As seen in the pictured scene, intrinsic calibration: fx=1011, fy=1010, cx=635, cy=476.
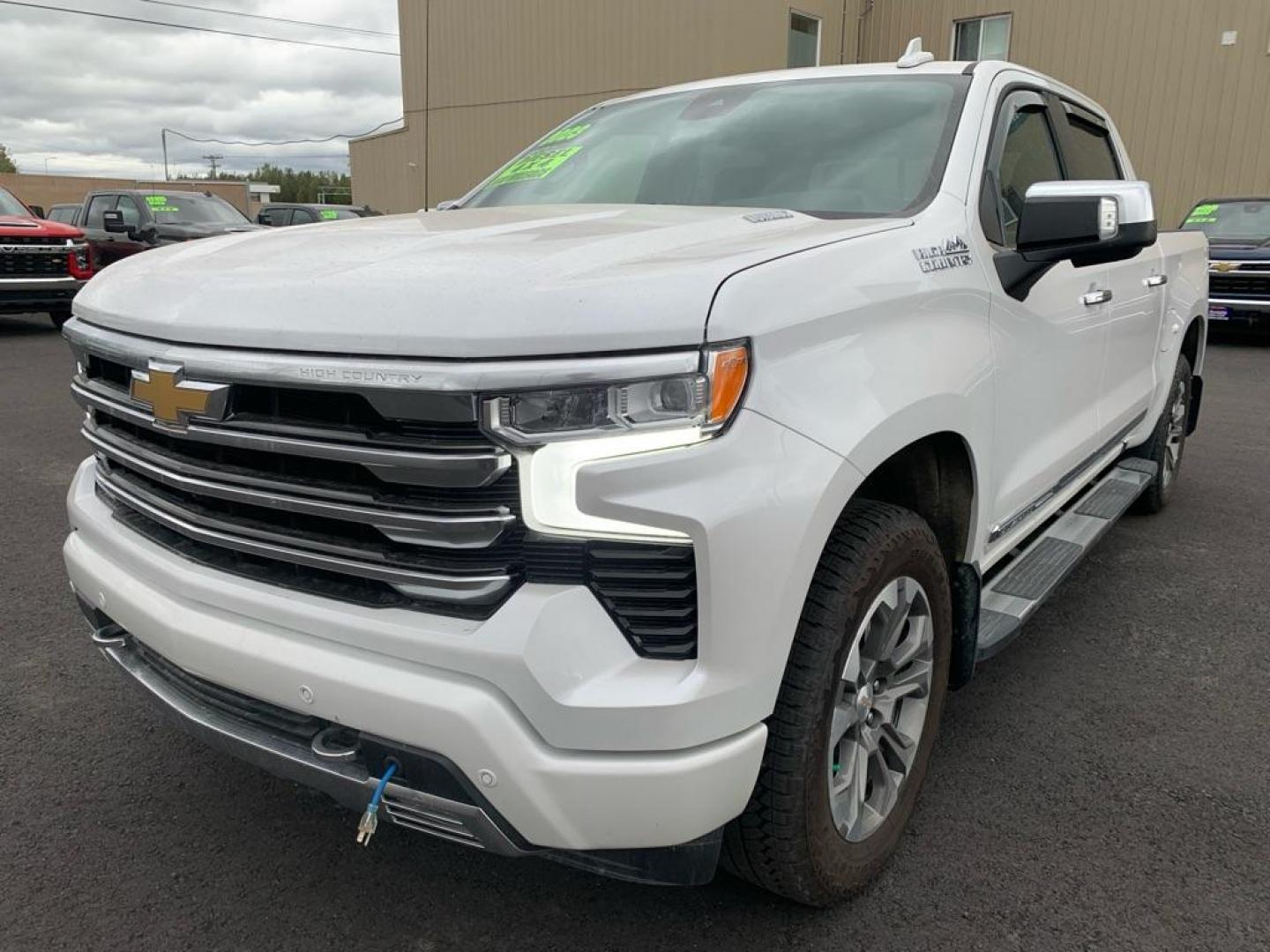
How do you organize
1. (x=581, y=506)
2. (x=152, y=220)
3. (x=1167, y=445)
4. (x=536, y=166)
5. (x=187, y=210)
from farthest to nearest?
(x=187, y=210), (x=152, y=220), (x=1167, y=445), (x=536, y=166), (x=581, y=506)

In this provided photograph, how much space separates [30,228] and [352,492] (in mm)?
12424

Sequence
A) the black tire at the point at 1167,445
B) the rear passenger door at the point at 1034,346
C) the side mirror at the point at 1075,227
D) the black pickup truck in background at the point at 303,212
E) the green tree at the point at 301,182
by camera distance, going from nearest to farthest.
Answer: the side mirror at the point at 1075,227, the rear passenger door at the point at 1034,346, the black tire at the point at 1167,445, the black pickup truck in background at the point at 303,212, the green tree at the point at 301,182

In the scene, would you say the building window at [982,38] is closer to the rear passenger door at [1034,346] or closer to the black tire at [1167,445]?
the black tire at [1167,445]

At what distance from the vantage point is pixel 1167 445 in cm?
502

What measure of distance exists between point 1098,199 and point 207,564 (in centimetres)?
221

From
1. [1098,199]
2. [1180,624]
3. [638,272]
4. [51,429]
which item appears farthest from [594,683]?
[51,429]

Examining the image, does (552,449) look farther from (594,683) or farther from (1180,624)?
(1180,624)

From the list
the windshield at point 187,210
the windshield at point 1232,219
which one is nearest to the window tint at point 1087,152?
the windshield at point 1232,219

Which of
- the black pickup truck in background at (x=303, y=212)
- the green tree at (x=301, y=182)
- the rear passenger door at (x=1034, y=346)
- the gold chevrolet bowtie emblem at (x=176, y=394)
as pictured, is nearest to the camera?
the gold chevrolet bowtie emblem at (x=176, y=394)

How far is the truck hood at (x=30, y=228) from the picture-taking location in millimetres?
11727

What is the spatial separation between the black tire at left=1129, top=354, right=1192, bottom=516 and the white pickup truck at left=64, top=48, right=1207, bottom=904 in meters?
2.59

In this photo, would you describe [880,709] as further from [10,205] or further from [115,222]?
[10,205]

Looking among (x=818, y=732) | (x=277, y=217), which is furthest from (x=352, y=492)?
(x=277, y=217)

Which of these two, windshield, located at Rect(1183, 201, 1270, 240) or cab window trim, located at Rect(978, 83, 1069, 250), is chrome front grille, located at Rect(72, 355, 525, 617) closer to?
cab window trim, located at Rect(978, 83, 1069, 250)
